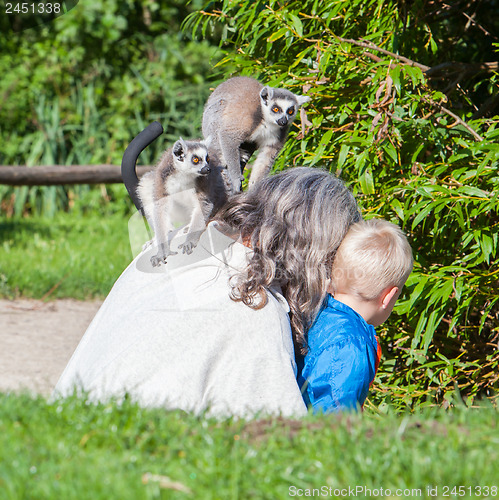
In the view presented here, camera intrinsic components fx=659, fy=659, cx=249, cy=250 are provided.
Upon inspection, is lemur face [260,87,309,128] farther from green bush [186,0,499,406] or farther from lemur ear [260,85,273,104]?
green bush [186,0,499,406]

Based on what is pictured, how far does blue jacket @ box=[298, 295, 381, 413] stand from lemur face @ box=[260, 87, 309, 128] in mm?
693

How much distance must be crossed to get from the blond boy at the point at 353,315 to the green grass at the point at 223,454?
1.49ft

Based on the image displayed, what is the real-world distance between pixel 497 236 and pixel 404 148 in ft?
1.98

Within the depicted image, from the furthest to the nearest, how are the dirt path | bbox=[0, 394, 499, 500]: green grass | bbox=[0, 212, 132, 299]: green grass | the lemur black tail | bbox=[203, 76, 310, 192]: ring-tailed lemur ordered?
bbox=[0, 212, 132, 299]: green grass, the dirt path, bbox=[203, 76, 310, 192]: ring-tailed lemur, the lemur black tail, bbox=[0, 394, 499, 500]: green grass

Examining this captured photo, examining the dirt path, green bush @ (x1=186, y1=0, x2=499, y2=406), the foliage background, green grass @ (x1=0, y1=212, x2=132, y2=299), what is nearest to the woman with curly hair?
green bush @ (x1=186, y1=0, x2=499, y2=406)

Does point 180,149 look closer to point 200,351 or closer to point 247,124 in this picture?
point 247,124

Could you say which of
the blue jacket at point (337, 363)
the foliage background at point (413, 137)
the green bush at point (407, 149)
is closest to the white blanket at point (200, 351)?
the blue jacket at point (337, 363)

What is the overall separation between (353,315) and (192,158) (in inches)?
32.7

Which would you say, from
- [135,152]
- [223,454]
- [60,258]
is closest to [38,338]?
[60,258]

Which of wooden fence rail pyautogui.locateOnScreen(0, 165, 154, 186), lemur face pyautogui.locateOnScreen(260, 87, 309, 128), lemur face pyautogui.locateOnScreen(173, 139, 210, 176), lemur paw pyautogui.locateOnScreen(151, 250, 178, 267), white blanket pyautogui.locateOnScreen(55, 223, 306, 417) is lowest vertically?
wooden fence rail pyautogui.locateOnScreen(0, 165, 154, 186)

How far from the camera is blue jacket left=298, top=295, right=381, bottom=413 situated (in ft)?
7.11

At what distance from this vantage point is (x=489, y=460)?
57.4 inches

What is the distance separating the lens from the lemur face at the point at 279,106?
217 centimetres

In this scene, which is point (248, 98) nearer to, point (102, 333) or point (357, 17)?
point (102, 333)
